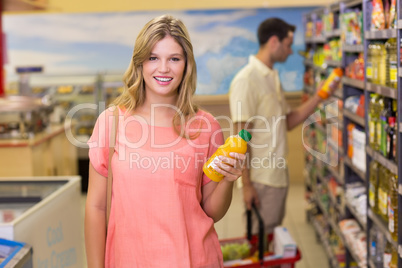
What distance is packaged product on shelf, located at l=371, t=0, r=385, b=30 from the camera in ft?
9.47

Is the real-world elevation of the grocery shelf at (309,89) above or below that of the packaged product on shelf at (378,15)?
below

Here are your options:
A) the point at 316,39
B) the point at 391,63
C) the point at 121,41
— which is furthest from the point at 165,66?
the point at 121,41

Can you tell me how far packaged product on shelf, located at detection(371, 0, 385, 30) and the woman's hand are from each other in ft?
4.70

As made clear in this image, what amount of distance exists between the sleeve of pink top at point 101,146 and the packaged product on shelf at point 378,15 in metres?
1.62

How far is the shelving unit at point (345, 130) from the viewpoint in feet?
8.70

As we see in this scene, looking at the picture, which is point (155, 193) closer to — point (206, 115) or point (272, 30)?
point (206, 115)

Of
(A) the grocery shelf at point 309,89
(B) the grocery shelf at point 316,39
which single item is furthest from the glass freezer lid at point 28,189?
(A) the grocery shelf at point 309,89

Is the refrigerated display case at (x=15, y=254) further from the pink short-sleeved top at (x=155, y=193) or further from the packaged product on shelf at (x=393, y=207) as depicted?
the packaged product on shelf at (x=393, y=207)

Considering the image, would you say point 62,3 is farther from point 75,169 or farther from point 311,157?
point 311,157

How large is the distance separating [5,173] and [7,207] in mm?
2760

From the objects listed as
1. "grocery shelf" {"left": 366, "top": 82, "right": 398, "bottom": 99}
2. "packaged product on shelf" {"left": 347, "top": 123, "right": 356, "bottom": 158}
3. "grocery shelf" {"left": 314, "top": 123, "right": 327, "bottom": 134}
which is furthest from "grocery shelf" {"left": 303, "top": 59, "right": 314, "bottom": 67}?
"grocery shelf" {"left": 366, "top": 82, "right": 398, "bottom": 99}

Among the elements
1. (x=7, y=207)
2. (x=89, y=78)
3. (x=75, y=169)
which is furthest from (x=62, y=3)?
(x=7, y=207)

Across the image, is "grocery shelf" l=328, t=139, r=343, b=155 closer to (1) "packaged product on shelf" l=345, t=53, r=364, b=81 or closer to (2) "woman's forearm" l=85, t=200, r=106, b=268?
(1) "packaged product on shelf" l=345, t=53, r=364, b=81

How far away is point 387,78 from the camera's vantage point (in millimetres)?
2869
